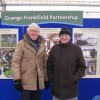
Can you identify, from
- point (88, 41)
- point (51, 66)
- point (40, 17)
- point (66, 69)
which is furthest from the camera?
point (88, 41)

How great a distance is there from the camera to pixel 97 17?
480 cm

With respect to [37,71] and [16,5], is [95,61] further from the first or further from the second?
[16,5]

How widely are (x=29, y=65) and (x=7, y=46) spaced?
91 centimetres

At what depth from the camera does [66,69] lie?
156 inches

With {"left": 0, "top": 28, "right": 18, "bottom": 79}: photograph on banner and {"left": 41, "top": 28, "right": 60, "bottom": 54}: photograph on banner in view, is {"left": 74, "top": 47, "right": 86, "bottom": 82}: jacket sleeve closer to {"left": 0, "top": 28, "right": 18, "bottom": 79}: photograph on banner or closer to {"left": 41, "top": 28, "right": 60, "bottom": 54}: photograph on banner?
{"left": 41, "top": 28, "right": 60, "bottom": 54}: photograph on banner

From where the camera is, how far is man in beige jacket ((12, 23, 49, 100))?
3.97m

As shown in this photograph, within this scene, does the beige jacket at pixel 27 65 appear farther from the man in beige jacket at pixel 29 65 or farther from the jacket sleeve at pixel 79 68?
the jacket sleeve at pixel 79 68

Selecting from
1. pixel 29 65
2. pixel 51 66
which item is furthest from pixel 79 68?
pixel 29 65

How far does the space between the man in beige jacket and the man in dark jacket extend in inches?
9.1

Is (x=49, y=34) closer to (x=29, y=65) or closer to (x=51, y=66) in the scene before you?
(x=51, y=66)

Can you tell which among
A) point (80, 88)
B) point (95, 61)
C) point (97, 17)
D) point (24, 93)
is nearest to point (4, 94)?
point (24, 93)

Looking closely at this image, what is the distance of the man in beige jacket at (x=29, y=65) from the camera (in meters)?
3.97

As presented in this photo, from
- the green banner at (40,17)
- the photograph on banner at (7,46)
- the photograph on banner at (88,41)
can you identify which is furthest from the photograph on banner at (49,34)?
the photograph on banner at (7,46)

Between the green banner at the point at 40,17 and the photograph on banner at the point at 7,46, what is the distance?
169 mm
